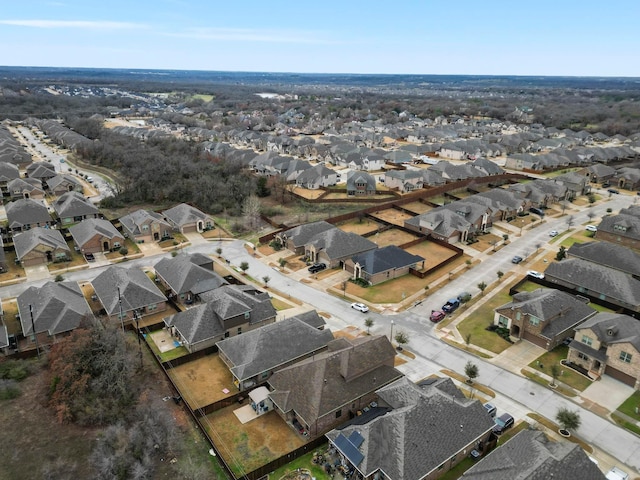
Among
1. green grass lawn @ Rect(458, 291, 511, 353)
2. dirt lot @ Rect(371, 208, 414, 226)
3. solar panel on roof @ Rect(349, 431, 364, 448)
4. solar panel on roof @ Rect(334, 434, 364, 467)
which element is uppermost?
solar panel on roof @ Rect(349, 431, 364, 448)

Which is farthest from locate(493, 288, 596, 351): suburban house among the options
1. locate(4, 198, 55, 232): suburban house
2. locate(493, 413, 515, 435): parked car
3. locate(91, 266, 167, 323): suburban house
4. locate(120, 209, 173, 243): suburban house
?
locate(4, 198, 55, 232): suburban house

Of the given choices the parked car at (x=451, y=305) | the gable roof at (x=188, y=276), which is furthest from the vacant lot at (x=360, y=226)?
the gable roof at (x=188, y=276)

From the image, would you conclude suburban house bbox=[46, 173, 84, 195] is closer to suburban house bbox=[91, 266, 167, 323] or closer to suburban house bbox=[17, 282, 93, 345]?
suburban house bbox=[91, 266, 167, 323]

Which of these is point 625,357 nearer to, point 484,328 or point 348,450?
point 484,328

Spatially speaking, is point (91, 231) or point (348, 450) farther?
point (91, 231)

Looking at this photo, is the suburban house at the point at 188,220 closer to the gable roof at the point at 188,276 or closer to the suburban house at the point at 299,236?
the suburban house at the point at 299,236

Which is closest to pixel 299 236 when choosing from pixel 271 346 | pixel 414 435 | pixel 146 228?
pixel 146 228

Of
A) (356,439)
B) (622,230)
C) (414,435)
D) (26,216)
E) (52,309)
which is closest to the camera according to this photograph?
(414,435)

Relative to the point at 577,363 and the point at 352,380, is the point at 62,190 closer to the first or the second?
the point at 352,380
